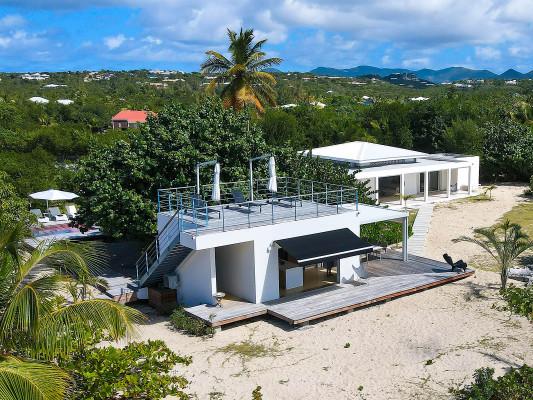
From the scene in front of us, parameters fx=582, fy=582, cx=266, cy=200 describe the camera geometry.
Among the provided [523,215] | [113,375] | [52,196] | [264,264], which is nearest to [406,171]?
[523,215]

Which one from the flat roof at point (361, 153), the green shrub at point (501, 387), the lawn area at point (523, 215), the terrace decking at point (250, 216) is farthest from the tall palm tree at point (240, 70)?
the green shrub at point (501, 387)

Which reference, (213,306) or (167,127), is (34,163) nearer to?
(167,127)

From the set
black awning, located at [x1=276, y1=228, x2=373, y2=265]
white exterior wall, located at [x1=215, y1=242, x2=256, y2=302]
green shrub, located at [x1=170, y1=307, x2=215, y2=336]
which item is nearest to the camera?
green shrub, located at [x1=170, y1=307, x2=215, y2=336]

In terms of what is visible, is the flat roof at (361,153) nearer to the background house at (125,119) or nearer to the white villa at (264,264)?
the white villa at (264,264)

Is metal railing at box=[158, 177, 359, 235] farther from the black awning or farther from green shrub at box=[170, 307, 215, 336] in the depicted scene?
green shrub at box=[170, 307, 215, 336]

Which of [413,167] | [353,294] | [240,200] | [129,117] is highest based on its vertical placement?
[129,117]

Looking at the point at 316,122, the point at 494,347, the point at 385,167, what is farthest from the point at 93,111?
the point at 494,347

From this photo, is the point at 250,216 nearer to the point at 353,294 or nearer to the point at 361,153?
the point at 353,294

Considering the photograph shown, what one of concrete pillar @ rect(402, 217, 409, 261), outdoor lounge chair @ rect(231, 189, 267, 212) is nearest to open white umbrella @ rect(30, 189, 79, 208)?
outdoor lounge chair @ rect(231, 189, 267, 212)
